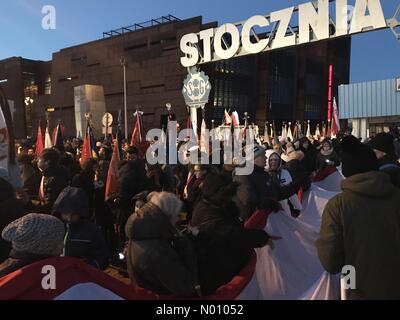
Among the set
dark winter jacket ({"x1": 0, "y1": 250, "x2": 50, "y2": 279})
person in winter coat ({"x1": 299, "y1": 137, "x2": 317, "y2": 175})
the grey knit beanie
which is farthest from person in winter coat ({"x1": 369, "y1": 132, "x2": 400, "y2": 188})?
person in winter coat ({"x1": 299, "y1": 137, "x2": 317, "y2": 175})

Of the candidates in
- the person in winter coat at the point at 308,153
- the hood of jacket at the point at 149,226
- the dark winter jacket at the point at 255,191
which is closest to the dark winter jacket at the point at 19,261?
the hood of jacket at the point at 149,226

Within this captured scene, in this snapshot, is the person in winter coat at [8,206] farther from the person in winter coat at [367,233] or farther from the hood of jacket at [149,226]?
the person in winter coat at [367,233]

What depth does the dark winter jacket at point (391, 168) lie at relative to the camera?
3.78m

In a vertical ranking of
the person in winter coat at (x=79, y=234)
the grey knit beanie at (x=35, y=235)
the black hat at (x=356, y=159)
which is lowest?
the person in winter coat at (x=79, y=234)

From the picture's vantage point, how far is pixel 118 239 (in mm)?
7566

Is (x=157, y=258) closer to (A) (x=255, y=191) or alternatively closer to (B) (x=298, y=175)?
(A) (x=255, y=191)

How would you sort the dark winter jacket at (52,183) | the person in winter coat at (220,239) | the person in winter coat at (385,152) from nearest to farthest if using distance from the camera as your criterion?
the person in winter coat at (220,239) < the person in winter coat at (385,152) < the dark winter jacket at (52,183)

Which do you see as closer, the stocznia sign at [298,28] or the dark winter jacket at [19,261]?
the dark winter jacket at [19,261]

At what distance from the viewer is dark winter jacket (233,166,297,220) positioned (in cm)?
486

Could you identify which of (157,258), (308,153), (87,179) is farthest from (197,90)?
(157,258)

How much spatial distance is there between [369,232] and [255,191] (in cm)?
252

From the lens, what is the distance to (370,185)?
253cm

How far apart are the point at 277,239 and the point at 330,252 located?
1302mm

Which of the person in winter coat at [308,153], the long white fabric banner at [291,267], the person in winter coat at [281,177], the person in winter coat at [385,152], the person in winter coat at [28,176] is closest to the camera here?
the long white fabric banner at [291,267]
